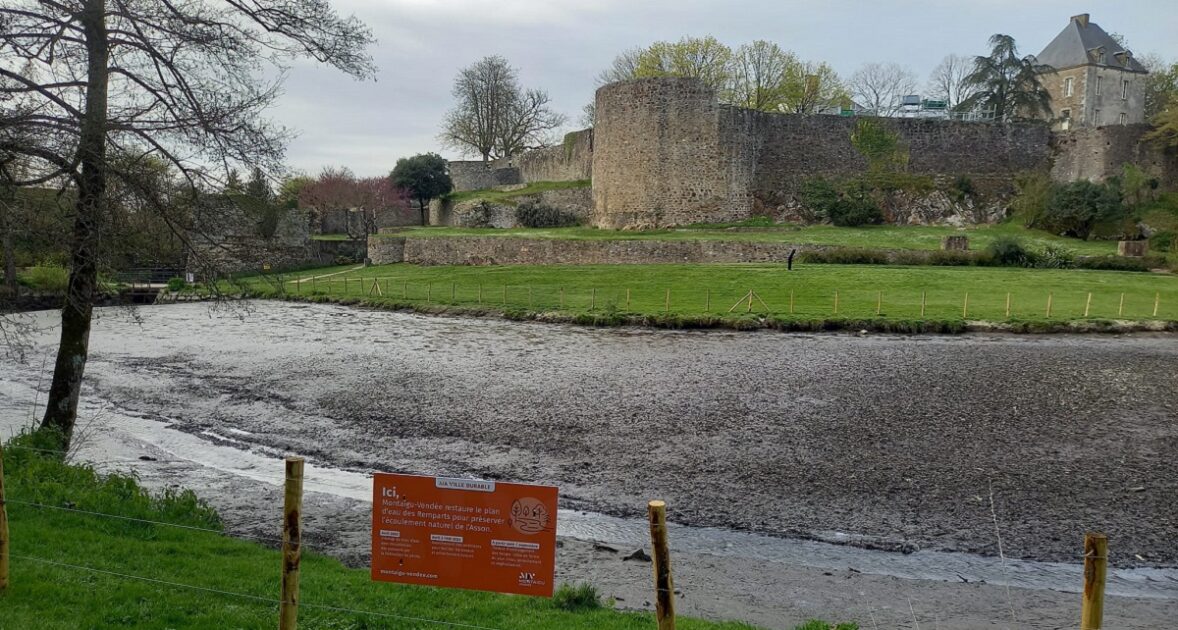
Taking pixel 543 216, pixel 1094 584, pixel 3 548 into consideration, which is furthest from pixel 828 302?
pixel 3 548

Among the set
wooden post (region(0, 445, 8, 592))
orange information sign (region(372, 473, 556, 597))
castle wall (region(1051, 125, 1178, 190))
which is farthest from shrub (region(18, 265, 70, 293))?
castle wall (region(1051, 125, 1178, 190))

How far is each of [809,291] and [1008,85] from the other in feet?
96.8

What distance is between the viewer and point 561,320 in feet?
80.0

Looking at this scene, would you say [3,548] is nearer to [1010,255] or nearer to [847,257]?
[847,257]

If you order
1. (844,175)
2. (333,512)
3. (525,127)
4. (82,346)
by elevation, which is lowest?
(333,512)

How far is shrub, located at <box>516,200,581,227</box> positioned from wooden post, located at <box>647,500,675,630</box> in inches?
1517

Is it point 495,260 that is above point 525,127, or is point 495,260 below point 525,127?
below

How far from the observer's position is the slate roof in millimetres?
51375

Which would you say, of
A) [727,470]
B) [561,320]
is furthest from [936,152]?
[727,470]

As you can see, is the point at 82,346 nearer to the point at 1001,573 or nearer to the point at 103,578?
the point at 103,578

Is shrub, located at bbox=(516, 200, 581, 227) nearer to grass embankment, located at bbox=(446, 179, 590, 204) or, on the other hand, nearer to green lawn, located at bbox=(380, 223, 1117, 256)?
grass embankment, located at bbox=(446, 179, 590, 204)

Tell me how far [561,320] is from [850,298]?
8.34m

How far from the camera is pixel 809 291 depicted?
25.7 metres

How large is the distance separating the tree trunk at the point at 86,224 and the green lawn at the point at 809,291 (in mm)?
15768
